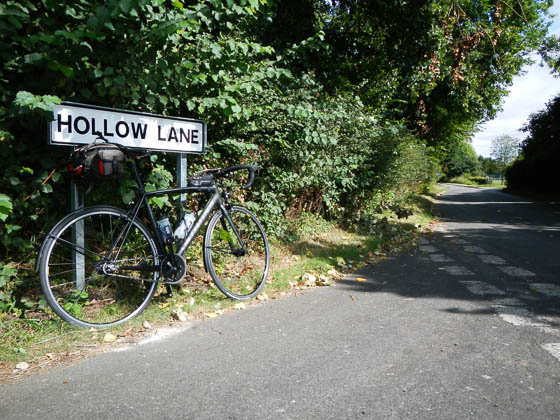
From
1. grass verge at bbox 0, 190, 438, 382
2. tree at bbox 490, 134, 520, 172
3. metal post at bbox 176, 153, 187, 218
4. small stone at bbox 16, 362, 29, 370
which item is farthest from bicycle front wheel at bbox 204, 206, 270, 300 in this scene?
tree at bbox 490, 134, 520, 172

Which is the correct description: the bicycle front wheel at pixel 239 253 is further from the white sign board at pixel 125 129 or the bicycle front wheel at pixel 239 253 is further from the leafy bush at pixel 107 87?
the white sign board at pixel 125 129

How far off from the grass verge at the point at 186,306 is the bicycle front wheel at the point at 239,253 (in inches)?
6.3

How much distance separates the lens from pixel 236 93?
15.1 feet

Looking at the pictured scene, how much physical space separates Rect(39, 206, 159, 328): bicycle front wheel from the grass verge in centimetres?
15

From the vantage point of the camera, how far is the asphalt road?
218 cm

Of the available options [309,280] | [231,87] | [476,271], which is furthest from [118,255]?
[476,271]

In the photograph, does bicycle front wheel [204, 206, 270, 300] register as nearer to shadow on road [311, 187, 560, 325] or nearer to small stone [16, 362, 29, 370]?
shadow on road [311, 187, 560, 325]

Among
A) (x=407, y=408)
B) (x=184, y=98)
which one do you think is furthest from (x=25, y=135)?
(x=407, y=408)

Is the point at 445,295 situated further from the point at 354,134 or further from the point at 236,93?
the point at 354,134

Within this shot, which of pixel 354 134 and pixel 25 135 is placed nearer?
pixel 25 135

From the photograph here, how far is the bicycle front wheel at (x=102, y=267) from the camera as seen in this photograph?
132 inches

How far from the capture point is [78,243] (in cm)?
341

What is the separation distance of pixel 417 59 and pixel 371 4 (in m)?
1.89

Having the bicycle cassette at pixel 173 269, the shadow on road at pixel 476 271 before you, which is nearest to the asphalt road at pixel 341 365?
the shadow on road at pixel 476 271
